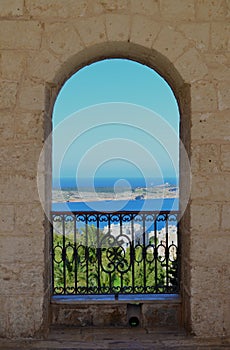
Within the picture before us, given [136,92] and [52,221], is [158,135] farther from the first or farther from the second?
[136,92]

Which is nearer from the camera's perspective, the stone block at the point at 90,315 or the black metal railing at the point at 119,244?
the stone block at the point at 90,315

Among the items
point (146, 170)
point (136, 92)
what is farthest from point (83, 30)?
point (136, 92)

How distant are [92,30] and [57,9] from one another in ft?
1.14

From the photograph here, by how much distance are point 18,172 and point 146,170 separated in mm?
2079

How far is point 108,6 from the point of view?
372 centimetres

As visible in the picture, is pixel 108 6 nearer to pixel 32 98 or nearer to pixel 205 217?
pixel 32 98

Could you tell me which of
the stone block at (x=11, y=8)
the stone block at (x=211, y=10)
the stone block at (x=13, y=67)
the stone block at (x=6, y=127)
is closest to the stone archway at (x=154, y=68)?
the stone block at (x=13, y=67)

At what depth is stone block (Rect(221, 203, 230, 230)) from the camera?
3.71 meters

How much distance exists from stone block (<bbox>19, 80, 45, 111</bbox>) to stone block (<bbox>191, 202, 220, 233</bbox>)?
1.54m

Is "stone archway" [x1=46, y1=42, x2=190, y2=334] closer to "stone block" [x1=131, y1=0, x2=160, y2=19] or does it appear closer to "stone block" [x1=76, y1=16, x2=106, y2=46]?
"stone block" [x1=76, y1=16, x2=106, y2=46]

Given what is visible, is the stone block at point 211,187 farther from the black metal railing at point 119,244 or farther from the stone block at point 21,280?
the stone block at point 21,280

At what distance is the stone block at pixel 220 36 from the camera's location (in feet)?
12.2

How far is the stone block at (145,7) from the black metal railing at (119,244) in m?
1.79

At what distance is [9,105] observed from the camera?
3.70 metres
